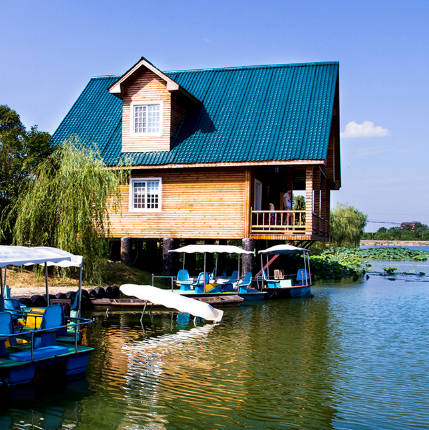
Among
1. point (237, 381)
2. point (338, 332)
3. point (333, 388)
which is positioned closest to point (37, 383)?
point (237, 381)

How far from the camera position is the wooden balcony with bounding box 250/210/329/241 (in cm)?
2664

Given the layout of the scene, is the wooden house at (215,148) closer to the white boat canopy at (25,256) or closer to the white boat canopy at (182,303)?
the white boat canopy at (182,303)

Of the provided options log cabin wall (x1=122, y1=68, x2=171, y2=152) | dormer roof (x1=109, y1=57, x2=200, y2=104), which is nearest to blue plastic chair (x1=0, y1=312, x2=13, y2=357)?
log cabin wall (x1=122, y1=68, x2=171, y2=152)

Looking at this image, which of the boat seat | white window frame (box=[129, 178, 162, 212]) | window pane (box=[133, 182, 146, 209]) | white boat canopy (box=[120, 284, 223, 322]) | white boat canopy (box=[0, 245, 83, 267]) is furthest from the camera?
window pane (box=[133, 182, 146, 209])

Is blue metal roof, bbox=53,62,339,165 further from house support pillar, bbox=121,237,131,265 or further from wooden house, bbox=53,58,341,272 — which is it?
house support pillar, bbox=121,237,131,265

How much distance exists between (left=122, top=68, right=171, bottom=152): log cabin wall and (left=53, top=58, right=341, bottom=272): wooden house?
0.18 ft

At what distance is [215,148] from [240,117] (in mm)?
3090

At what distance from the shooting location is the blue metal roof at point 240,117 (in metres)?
27.5

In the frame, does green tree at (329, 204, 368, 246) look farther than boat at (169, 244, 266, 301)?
Yes

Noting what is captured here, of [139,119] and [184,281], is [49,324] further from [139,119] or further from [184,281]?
[139,119]

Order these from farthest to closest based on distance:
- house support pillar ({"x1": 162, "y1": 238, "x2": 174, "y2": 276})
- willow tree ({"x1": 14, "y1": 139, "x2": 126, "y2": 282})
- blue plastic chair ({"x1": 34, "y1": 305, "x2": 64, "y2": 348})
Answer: house support pillar ({"x1": 162, "y1": 238, "x2": 174, "y2": 276})
willow tree ({"x1": 14, "y1": 139, "x2": 126, "y2": 282})
blue plastic chair ({"x1": 34, "y1": 305, "x2": 64, "y2": 348})

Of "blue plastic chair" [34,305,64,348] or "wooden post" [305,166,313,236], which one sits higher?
"wooden post" [305,166,313,236]

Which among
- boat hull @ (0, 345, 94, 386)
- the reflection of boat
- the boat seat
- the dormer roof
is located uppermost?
the dormer roof

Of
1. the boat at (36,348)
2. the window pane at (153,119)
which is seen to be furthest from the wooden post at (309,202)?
the boat at (36,348)
